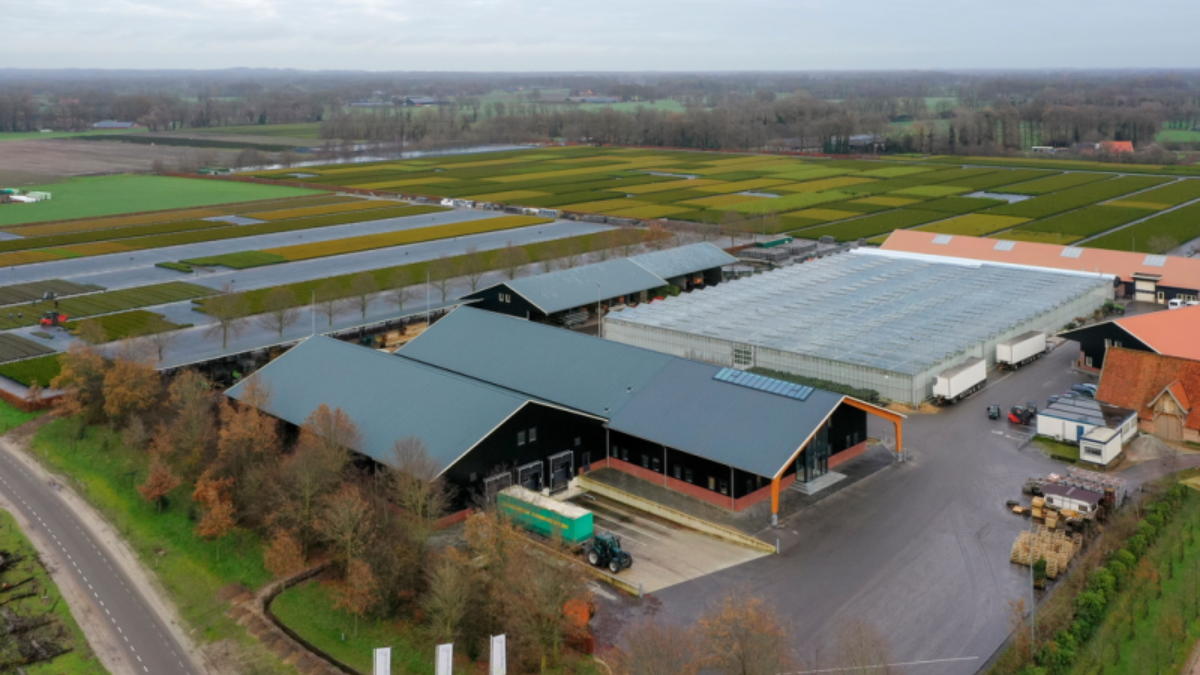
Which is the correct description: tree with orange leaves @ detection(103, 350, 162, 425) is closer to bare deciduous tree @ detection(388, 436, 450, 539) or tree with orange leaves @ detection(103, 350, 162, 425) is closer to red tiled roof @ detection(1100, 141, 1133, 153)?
bare deciduous tree @ detection(388, 436, 450, 539)

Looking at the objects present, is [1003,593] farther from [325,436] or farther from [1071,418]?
[325,436]

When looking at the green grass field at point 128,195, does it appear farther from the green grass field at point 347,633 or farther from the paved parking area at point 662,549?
the paved parking area at point 662,549

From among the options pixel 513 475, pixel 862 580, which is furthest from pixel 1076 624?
pixel 513 475

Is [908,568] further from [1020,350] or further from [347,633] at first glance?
[1020,350]

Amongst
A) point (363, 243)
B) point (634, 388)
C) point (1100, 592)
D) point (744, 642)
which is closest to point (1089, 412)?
point (1100, 592)

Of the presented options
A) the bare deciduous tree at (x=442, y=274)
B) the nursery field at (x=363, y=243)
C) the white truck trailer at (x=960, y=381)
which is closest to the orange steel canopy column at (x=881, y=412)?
the white truck trailer at (x=960, y=381)

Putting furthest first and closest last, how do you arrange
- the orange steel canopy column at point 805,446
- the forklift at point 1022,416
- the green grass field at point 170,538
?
the forklift at point 1022,416
the orange steel canopy column at point 805,446
the green grass field at point 170,538

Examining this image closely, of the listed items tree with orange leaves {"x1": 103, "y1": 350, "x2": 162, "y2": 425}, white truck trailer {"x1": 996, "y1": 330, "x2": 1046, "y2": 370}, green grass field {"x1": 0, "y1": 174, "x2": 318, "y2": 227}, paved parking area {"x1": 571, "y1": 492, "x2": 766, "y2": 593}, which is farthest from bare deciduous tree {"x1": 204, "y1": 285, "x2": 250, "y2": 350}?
green grass field {"x1": 0, "y1": 174, "x2": 318, "y2": 227}
